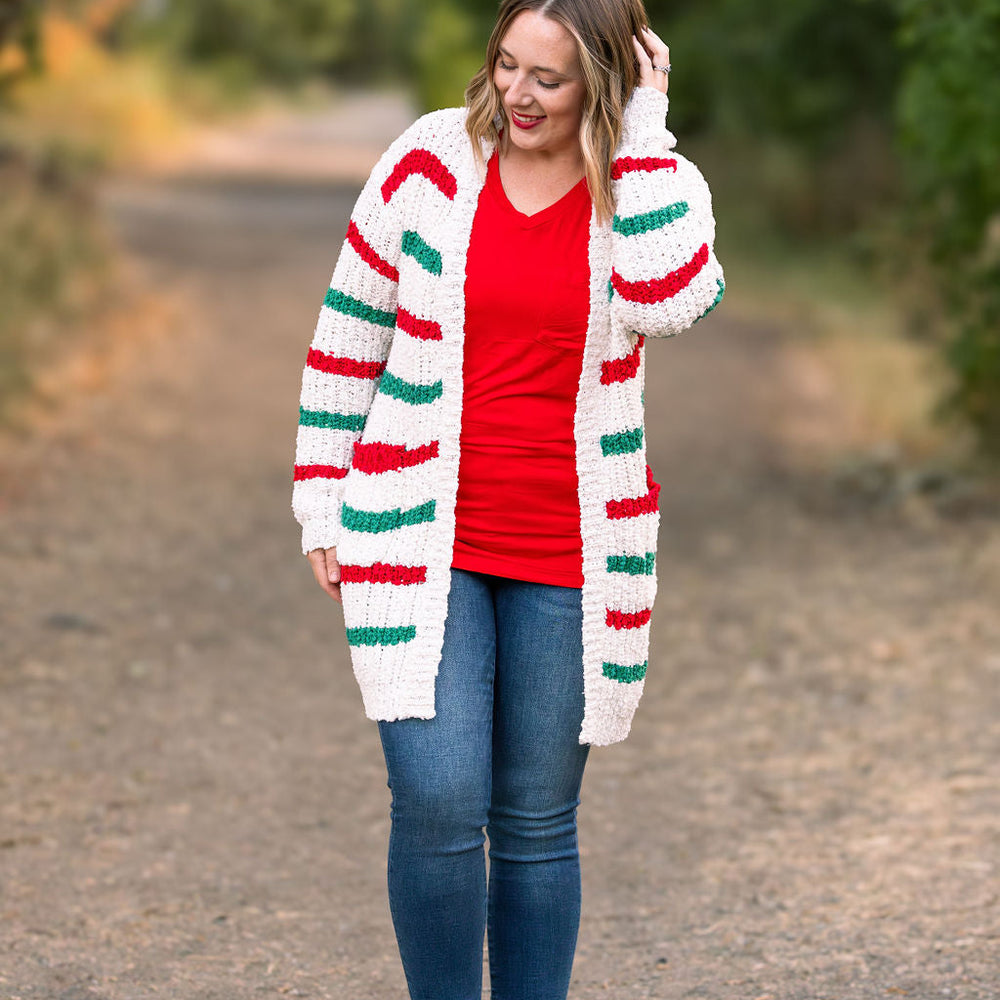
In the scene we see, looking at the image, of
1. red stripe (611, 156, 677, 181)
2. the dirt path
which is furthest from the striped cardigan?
the dirt path

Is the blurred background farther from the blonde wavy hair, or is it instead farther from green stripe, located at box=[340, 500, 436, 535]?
green stripe, located at box=[340, 500, 436, 535]

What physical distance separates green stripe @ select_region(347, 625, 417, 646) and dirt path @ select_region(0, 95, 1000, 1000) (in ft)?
4.24

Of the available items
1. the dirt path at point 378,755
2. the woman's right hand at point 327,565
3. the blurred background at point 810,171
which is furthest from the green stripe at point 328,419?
the blurred background at point 810,171

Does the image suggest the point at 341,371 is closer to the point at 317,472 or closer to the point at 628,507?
the point at 317,472

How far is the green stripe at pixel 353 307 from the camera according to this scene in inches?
110

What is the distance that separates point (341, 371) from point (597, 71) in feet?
2.18

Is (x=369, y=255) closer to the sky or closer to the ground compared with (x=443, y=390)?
closer to the sky

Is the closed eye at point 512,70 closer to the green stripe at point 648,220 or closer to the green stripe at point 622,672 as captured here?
the green stripe at point 648,220

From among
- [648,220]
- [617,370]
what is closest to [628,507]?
[617,370]

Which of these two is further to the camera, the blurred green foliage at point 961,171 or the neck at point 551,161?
the blurred green foliage at point 961,171

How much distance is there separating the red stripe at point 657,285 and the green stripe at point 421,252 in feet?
0.96

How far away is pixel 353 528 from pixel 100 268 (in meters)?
11.6

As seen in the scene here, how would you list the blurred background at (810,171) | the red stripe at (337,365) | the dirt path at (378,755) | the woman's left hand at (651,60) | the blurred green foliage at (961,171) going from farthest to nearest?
the blurred background at (810,171) → the blurred green foliage at (961,171) → the dirt path at (378,755) → the red stripe at (337,365) → the woman's left hand at (651,60)

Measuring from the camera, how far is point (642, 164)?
8.70 ft
